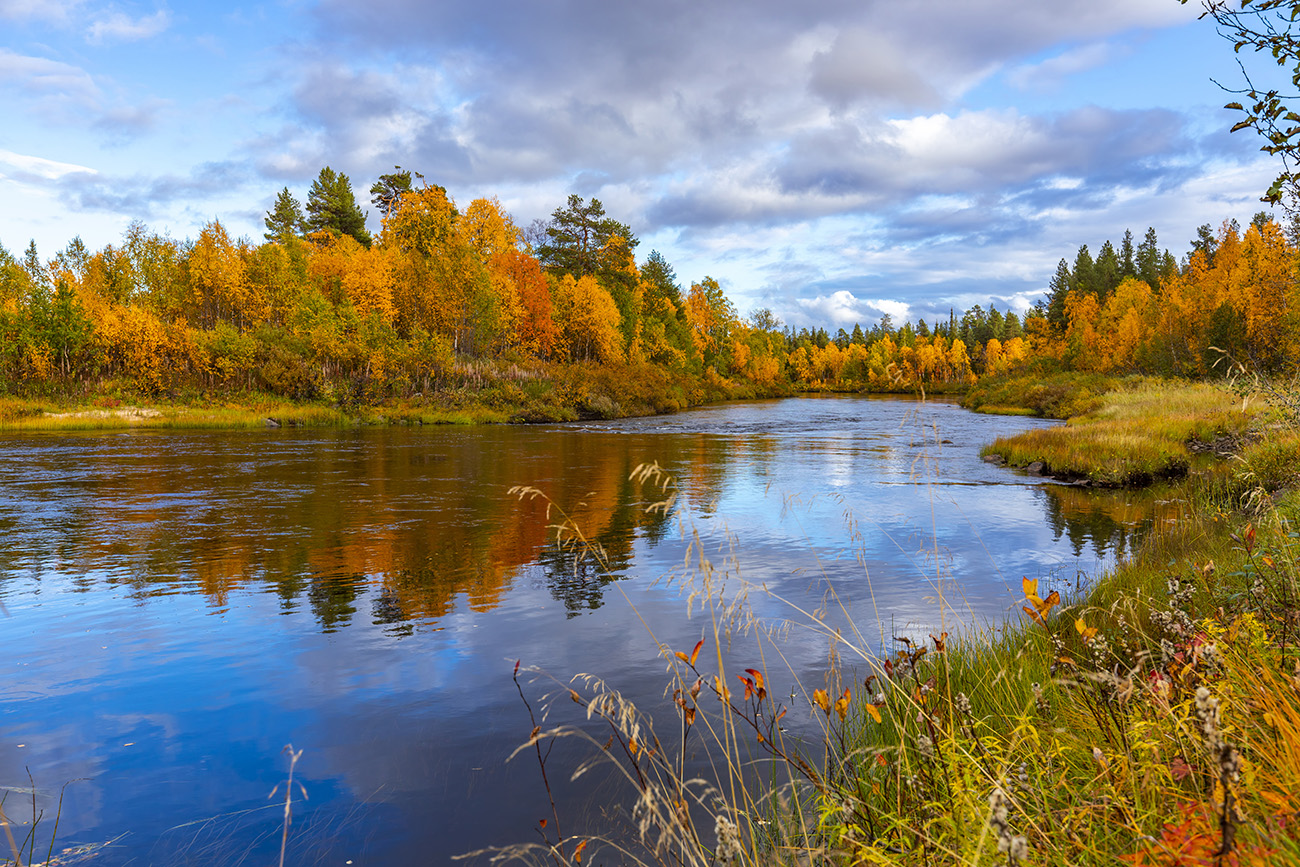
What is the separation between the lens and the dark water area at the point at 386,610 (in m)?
5.18

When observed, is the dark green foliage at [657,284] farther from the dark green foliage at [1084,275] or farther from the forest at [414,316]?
the dark green foliage at [1084,275]

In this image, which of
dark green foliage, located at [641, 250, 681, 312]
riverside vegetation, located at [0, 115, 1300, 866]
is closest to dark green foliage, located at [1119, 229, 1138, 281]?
riverside vegetation, located at [0, 115, 1300, 866]

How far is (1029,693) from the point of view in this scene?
5102 mm

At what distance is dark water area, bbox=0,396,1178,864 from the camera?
5180 millimetres

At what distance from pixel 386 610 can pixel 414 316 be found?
1912 inches

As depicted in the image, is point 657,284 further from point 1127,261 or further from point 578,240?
point 1127,261

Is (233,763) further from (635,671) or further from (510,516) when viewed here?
(510,516)

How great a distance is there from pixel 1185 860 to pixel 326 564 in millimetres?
12135

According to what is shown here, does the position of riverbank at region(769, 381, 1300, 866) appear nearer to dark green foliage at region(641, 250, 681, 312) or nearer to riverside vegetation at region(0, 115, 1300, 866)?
riverside vegetation at region(0, 115, 1300, 866)

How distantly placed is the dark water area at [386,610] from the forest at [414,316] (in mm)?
25663

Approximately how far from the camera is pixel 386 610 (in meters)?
9.61

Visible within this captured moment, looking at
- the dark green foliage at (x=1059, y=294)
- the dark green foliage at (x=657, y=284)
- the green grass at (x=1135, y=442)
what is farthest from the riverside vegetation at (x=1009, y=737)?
the dark green foliage at (x=1059, y=294)

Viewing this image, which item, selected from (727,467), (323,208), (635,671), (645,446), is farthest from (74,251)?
(635,671)

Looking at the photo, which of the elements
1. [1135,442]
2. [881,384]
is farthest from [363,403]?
[881,384]
